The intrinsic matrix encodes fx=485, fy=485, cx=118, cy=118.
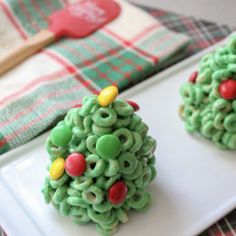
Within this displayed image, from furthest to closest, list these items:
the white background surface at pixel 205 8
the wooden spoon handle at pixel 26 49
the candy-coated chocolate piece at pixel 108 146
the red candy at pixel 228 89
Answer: the white background surface at pixel 205 8
the wooden spoon handle at pixel 26 49
the red candy at pixel 228 89
the candy-coated chocolate piece at pixel 108 146

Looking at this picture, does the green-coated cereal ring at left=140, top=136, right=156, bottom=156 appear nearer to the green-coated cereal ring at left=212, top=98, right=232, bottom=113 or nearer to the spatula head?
the green-coated cereal ring at left=212, top=98, right=232, bottom=113

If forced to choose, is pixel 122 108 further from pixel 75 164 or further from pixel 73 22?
pixel 73 22

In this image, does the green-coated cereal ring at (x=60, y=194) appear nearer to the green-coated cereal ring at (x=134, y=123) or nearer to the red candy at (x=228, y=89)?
the green-coated cereal ring at (x=134, y=123)

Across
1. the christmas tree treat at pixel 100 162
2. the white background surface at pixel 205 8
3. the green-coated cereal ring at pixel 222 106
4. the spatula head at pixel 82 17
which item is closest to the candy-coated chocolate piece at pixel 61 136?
the christmas tree treat at pixel 100 162

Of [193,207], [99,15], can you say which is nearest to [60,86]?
[99,15]

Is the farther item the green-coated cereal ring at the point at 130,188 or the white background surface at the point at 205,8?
the white background surface at the point at 205,8

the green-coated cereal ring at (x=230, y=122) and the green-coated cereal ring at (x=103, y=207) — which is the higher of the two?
the green-coated cereal ring at (x=103, y=207)

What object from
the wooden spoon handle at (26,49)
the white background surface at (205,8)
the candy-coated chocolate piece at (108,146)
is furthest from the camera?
the white background surface at (205,8)

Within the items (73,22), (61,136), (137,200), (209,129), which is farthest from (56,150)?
(73,22)
